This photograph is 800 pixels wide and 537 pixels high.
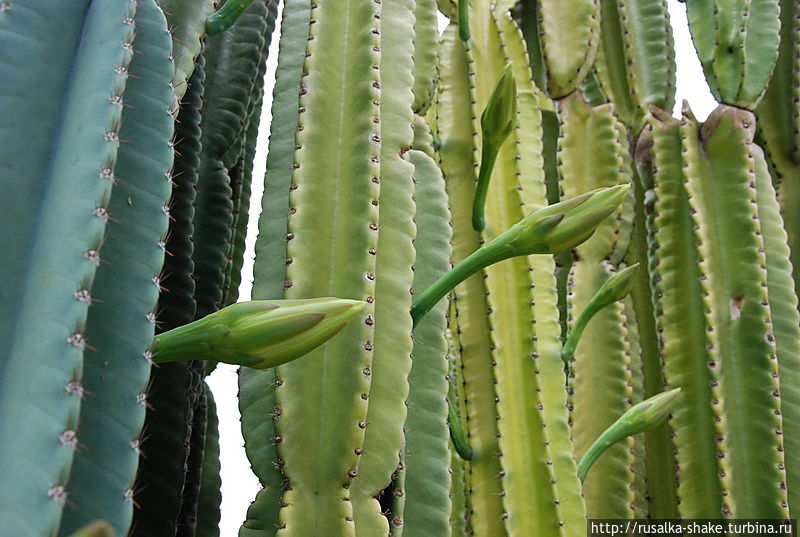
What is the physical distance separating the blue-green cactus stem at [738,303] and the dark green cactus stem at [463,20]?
1.73 feet

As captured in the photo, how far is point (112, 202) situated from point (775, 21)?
68.0 inches

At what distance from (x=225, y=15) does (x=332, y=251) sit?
0.44m

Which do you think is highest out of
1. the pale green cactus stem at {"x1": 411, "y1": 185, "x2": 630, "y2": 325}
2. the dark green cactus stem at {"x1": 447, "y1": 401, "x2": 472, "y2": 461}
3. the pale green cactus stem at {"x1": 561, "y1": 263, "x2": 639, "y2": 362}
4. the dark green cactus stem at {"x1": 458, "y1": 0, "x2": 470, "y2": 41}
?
the dark green cactus stem at {"x1": 458, "y1": 0, "x2": 470, "y2": 41}

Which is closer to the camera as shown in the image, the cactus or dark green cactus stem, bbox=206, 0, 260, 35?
the cactus

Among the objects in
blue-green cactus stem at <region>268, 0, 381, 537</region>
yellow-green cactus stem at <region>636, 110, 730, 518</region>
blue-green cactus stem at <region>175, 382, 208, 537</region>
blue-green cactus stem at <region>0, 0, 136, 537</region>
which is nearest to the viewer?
blue-green cactus stem at <region>0, 0, 136, 537</region>

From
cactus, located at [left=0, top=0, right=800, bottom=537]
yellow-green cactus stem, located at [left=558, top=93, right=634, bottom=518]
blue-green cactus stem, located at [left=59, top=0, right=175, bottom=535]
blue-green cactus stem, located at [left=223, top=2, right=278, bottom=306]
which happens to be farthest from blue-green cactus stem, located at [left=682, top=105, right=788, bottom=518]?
blue-green cactus stem, located at [left=59, top=0, right=175, bottom=535]

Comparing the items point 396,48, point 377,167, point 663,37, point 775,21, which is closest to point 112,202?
point 377,167

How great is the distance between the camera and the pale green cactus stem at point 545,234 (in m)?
1.00

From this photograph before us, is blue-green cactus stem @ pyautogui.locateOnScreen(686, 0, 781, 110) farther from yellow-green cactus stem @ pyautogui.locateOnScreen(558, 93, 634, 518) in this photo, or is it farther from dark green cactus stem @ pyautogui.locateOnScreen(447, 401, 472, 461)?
dark green cactus stem @ pyautogui.locateOnScreen(447, 401, 472, 461)

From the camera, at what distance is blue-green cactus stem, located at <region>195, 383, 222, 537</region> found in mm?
1238

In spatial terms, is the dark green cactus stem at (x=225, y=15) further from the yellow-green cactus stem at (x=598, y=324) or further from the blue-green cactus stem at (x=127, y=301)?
the yellow-green cactus stem at (x=598, y=324)

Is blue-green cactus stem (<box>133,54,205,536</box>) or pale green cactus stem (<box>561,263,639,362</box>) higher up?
pale green cactus stem (<box>561,263,639,362</box>)

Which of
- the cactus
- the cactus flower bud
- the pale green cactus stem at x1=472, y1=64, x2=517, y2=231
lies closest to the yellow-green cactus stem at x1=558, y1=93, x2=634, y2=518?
the cactus

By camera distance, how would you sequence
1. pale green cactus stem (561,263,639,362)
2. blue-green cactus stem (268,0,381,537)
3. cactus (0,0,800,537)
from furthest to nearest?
pale green cactus stem (561,263,639,362), blue-green cactus stem (268,0,381,537), cactus (0,0,800,537)
